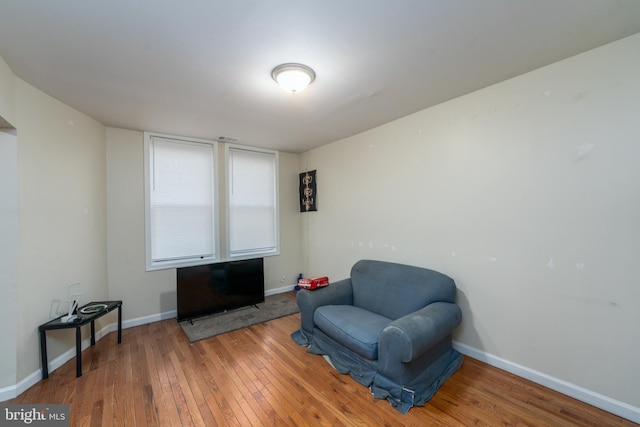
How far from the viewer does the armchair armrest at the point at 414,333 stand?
1910 millimetres

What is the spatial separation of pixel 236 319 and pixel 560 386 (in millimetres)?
3359

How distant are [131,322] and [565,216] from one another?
4726 mm

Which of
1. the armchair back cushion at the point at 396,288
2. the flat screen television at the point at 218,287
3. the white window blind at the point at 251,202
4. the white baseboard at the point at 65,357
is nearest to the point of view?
the white baseboard at the point at 65,357

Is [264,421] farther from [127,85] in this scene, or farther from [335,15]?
[127,85]

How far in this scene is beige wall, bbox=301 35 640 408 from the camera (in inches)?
70.7

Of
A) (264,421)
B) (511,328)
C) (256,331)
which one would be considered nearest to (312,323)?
(256,331)

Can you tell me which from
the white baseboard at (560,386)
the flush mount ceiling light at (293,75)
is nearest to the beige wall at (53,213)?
the flush mount ceiling light at (293,75)

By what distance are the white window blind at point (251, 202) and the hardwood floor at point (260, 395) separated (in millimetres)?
1875

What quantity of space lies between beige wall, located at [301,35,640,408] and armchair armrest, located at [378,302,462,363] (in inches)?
21.9

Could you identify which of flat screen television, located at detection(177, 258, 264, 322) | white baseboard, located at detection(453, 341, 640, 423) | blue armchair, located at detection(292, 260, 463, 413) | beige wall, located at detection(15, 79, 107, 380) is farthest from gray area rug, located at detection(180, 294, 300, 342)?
white baseboard, located at detection(453, 341, 640, 423)

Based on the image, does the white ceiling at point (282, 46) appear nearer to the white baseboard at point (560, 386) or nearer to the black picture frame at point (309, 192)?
the black picture frame at point (309, 192)

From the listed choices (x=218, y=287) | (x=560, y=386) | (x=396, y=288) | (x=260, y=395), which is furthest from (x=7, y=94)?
(x=560, y=386)

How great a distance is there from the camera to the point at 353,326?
2391mm

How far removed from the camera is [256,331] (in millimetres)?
3213
